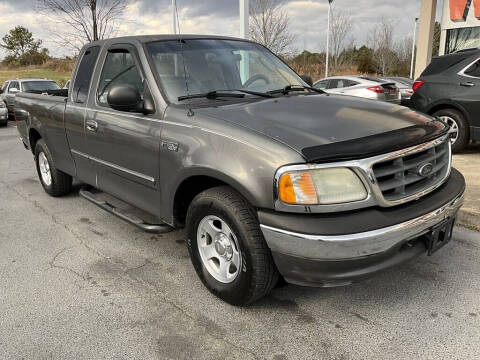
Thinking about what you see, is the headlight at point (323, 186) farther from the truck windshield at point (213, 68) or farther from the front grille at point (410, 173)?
the truck windshield at point (213, 68)

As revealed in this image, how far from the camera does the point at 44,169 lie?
5.70 meters

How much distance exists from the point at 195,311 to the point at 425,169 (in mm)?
1803

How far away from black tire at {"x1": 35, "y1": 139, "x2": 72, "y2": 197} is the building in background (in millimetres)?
14602

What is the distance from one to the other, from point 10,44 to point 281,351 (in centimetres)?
6675

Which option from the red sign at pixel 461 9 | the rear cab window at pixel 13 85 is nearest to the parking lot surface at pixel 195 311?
the red sign at pixel 461 9

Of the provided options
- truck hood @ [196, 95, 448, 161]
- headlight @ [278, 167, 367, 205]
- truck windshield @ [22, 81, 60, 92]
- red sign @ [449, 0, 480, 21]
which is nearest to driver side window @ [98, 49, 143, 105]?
truck hood @ [196, 95, 448, 161]

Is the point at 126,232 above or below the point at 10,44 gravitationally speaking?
below

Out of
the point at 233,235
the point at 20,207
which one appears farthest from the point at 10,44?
the point at 233,235

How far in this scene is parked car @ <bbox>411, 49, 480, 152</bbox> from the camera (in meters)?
6.75

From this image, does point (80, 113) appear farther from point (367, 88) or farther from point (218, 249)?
point (367, 88)

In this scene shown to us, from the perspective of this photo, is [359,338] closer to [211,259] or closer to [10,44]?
[211,259]

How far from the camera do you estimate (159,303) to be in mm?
2971

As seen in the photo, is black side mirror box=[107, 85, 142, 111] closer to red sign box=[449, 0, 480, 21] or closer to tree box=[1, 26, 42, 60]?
red sign box=[449, 0, 480, 21]

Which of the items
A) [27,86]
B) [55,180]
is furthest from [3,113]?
[55,180]
